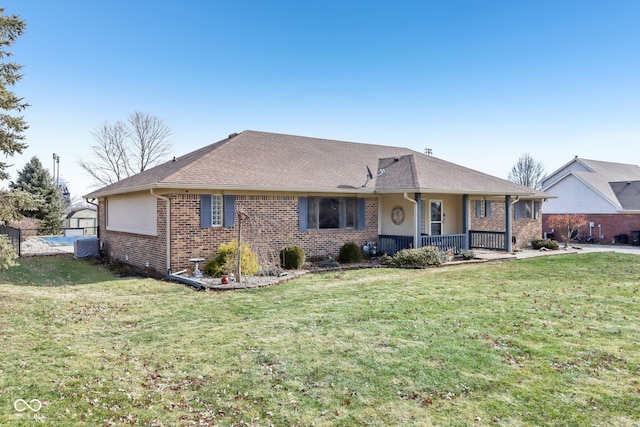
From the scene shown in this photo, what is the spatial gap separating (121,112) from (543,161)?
205ft

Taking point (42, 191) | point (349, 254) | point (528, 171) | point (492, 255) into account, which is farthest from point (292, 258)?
point (528, 171)

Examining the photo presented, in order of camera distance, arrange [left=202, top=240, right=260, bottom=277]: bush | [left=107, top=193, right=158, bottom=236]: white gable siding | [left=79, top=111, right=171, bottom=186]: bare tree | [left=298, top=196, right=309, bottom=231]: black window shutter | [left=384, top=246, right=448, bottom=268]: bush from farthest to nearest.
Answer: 1. [left=79, top=111, right=171, bottom=186]: bare tree
2. [left=298, top=196, right=309, bottom=231]: black window shutter
3. [left=384, top=246, right=448, bottom=268]: bush
4. [left=107, top=193, right=158, bottom=236]: white gable siding
5. [left=202, top=240, right=260, bottom=277]: bush

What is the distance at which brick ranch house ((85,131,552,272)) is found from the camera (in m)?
12.3

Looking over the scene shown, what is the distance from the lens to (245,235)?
1277 centimetres

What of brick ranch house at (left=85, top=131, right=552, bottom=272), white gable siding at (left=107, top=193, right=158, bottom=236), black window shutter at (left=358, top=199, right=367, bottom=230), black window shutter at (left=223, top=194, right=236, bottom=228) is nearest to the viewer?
brick ranch house at (left=85, top=131, right=552, bottom=272)

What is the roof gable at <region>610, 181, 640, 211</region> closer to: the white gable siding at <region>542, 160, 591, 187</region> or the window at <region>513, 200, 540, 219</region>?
the white gable siding at <region>542, 160, 591, 187</region>

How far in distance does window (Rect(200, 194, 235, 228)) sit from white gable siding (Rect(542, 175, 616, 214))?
25540 mm

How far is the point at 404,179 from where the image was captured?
51.5 ft

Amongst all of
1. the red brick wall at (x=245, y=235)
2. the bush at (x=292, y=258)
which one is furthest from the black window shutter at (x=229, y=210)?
the bush at (x=292, y=258)

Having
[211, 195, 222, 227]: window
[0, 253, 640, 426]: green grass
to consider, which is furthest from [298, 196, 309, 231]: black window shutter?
[0, 253, 640, 426]: green grass

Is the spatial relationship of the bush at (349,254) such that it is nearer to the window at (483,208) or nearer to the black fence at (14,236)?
the window at (483,208)

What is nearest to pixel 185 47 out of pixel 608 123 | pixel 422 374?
pixel 422 374

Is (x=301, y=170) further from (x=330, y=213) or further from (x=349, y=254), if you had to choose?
(x=349, y=254)

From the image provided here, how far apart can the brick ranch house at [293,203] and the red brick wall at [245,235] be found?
3 cm
